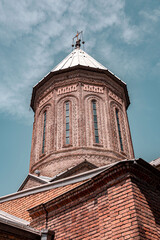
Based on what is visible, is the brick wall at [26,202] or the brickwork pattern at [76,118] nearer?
the brick wall at [26,202]

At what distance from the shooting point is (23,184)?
15258 mm

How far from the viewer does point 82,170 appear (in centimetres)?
1486

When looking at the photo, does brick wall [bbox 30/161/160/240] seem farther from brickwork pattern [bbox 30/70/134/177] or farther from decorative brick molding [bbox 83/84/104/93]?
decorative brick molding [bbox 83/84/104/93]

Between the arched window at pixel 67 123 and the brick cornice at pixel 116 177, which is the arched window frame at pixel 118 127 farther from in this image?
Answer: the brick cornice at pixel 116 177

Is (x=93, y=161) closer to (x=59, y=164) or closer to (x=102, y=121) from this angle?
(x=59, y=164)

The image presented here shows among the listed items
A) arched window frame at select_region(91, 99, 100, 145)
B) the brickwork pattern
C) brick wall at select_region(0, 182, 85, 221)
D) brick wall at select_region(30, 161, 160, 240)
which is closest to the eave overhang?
the brickwork pattern

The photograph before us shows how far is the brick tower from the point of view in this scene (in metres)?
16.2

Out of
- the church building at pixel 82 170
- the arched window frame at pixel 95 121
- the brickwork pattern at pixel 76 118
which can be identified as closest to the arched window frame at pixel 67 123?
the church building at pixel 82 170

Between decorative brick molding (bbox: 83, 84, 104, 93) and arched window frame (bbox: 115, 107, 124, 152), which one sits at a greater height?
decorative brick molding (bbox: 83, 84, 104, 93)

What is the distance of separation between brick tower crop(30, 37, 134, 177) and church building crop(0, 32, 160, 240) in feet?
0.18

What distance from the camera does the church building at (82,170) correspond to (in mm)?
6406

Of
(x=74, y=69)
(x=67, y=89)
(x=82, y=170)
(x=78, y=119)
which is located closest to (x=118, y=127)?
(x=78, y=119)

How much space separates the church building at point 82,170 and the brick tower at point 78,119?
0.18 ft

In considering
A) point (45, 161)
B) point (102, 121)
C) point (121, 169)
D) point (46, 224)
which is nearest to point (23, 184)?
point (45, 161)
